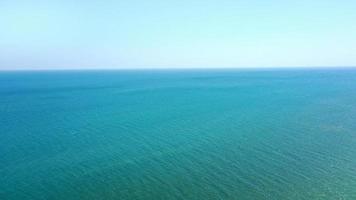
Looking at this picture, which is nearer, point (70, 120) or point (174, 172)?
point (174, 172)

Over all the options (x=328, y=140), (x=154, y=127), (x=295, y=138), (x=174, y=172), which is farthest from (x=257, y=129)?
(x=174, y=172)

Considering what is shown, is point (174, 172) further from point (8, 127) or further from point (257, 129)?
point (8, 127)

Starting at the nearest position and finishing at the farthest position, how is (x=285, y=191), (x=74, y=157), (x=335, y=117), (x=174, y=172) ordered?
(x=285, y=191), (x=174, y=172), (x=74, y=157), (x=335, y=117)

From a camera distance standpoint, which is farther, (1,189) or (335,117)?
(335,117)

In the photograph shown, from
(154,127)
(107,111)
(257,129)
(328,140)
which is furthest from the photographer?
(107,111)

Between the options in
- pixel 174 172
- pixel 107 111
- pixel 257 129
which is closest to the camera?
pixel 174 172

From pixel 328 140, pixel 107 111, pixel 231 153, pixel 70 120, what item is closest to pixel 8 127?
pixel 70 120

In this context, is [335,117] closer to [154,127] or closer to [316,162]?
[316,162]

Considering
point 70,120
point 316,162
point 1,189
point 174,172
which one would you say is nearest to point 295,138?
point 316,162

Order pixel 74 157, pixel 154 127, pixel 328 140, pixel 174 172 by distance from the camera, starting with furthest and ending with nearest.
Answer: pixel 154 127
pixel 328 140
pixel 74 157
pixel 174 172
